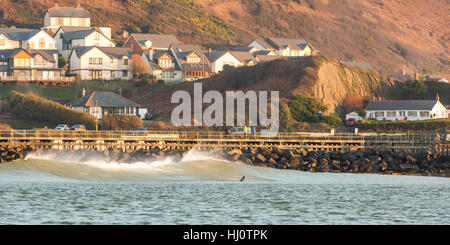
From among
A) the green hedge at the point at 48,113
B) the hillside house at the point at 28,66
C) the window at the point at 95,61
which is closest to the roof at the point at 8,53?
the hillside house at the point at 28,66

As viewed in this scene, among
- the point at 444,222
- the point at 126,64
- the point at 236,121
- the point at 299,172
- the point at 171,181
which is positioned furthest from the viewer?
the point at 126,64

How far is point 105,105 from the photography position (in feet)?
341

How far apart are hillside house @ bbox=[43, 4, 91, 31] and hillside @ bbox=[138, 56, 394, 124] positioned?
52.0m

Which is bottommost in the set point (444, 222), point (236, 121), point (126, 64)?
point (444, 222)

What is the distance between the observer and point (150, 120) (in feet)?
334

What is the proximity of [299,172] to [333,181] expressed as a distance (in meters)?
7.38

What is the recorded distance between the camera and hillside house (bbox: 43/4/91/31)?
163 metres

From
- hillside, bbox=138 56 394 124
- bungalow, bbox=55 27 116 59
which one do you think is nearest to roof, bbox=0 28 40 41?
bungalow, bbox=55 27 116 59

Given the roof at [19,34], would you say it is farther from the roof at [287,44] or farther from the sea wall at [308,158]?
the sea wall at [308,158]

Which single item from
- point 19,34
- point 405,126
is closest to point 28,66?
point 19,34

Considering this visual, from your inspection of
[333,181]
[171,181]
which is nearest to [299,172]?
[333,181]

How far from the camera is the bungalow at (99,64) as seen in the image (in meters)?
129

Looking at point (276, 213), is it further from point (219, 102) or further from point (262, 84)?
point (262, 84)

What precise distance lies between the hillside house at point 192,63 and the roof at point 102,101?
25804 millimetres
